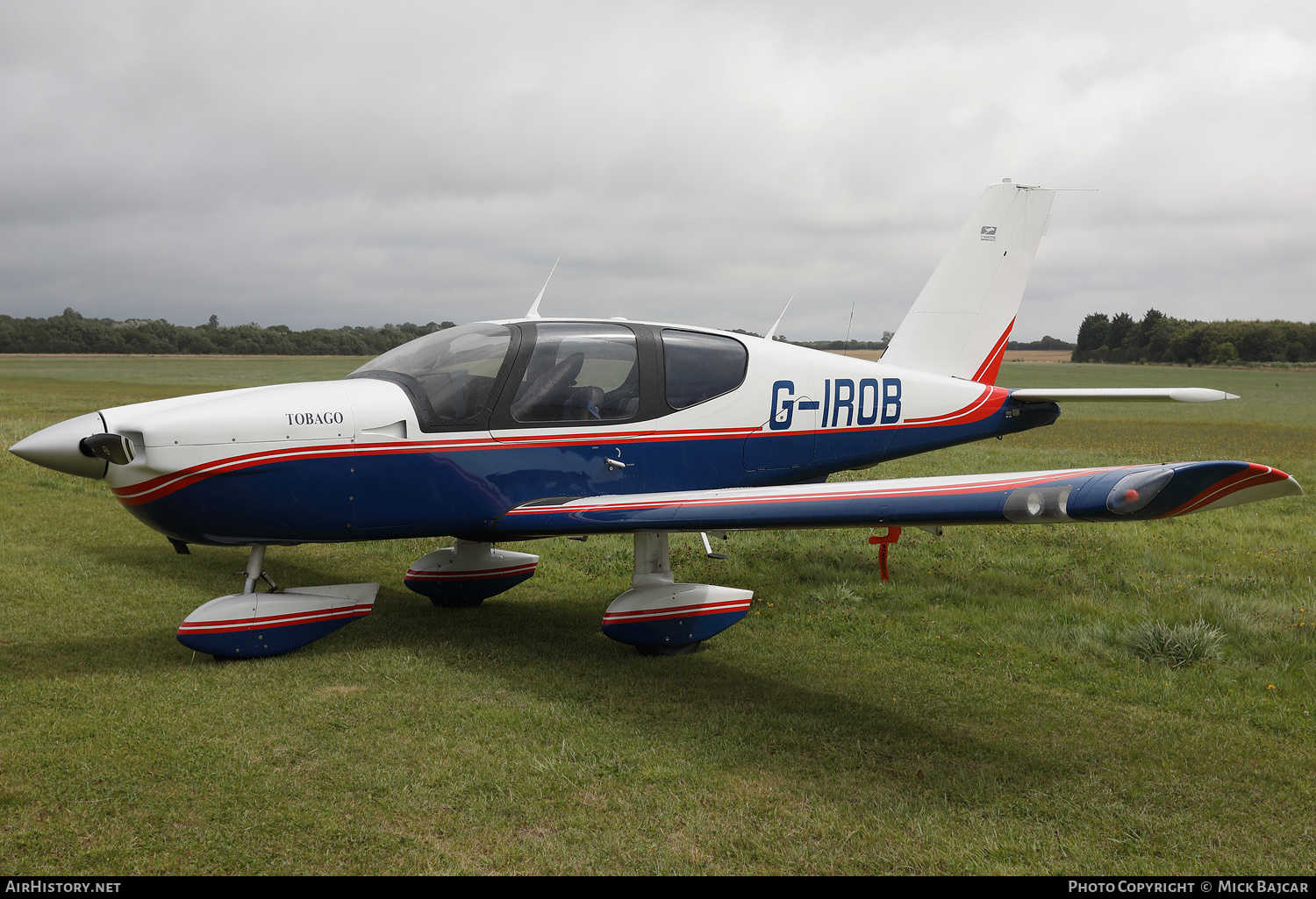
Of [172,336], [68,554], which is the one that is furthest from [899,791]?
[172,336]

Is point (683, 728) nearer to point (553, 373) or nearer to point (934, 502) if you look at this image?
point (934, 502)

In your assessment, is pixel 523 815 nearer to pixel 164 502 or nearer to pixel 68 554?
pixel 164 502

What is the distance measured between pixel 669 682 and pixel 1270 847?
3241 mm

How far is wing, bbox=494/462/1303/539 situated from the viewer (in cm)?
383

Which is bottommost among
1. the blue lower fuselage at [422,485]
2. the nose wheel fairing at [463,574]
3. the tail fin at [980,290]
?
the nose wheel fairing at [463,574]

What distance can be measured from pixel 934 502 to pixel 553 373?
2.87m

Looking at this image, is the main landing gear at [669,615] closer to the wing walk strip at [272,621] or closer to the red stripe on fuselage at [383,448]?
the red stripe on fuselage at [383,448]

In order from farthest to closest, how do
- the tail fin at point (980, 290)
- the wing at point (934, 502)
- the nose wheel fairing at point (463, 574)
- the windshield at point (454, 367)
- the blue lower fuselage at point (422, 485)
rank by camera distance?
the tail fin at point (980, 290)
the nose wheel fairing at point (463, 574)
the windshield at point (454, 367)
the blue lower fuselage at point (422, 485)
the wing at point (934, 502)

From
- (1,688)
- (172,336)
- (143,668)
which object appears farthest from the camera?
(172,336)

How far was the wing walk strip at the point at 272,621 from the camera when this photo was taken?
5.72 meters

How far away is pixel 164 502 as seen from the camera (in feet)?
18.1

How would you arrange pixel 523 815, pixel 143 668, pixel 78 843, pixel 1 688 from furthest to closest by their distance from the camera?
1. pixel 143 668
2. pixel 1 688
3. pixel 523 815
4. pixel 78 843

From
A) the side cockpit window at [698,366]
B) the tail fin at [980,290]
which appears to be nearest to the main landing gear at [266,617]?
the side cockpit window at [698,366]

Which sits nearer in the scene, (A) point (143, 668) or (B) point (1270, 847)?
(B) point (1270, 847)
